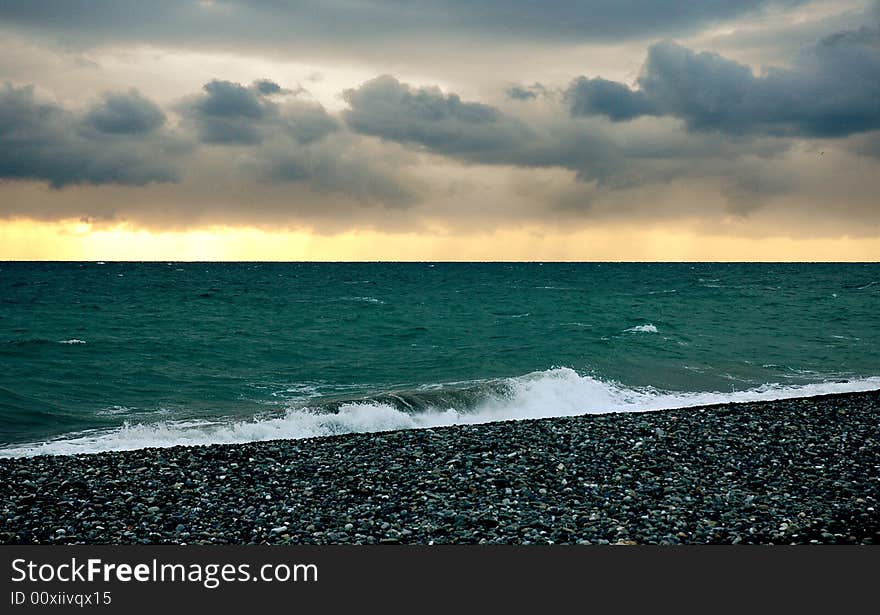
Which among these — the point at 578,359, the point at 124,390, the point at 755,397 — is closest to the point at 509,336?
the point at 578,359

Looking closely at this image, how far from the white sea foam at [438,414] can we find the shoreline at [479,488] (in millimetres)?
2848

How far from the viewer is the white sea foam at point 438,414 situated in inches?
675

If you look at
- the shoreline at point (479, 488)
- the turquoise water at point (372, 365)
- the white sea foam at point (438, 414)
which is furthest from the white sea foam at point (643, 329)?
the shoreline at point (479, 488)

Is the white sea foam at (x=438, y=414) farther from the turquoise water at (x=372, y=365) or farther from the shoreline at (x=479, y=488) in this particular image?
the shoreline at (x=479, y=488)

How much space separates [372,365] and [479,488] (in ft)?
65.2

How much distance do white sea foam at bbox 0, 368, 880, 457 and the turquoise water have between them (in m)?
0.08

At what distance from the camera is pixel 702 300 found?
70.1 meters

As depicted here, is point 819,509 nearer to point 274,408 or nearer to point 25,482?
point 25,482

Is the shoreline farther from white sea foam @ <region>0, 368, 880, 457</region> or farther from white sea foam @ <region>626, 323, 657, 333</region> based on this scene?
white sea foam @ <region>626, 323, 657, 333</region>

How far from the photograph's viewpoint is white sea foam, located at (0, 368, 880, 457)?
17156 mm

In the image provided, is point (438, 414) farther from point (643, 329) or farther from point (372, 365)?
point (643, 329)

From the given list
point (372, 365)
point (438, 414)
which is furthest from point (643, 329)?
point (438, 414)

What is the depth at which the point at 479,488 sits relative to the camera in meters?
11.3

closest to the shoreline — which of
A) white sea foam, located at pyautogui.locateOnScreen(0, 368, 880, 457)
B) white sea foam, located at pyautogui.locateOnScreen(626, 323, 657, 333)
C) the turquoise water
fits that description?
white sea foam, located at pyautogui.locateOnScreen(0, 368, 880, 457)
